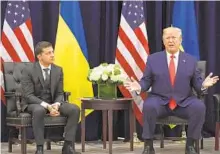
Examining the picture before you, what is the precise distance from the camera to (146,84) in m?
5.58

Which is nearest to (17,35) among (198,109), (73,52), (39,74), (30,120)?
(73,52)

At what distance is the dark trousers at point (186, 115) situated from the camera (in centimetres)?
531

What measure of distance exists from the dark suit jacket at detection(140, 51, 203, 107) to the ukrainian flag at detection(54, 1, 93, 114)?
131 cm

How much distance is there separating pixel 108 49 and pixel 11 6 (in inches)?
52.7

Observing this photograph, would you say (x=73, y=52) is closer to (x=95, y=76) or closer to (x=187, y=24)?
(x=95, y=76)

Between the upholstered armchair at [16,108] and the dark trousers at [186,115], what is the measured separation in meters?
0.88

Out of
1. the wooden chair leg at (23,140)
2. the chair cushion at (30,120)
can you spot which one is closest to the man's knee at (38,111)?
the chair cushion at (30,120)

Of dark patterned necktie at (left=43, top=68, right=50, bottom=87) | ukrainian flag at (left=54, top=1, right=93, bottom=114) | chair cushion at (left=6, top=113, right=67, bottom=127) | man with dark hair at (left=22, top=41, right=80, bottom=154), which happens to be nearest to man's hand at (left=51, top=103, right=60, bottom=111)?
man with dark hair at (left=22, top=41, right=80, bottom=154)

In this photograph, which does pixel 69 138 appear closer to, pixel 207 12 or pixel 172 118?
pixel 172 118

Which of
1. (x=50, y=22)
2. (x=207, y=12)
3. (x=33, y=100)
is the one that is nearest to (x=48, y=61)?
(x=33, y=100)

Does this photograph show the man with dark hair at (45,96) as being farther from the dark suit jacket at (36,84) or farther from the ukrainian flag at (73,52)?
the ukrainian flag at (73,52)

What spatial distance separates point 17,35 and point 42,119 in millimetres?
1541

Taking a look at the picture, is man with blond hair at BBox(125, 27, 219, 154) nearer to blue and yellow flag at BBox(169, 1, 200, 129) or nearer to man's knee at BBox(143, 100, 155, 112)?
man's knee at BBox(143, 100, 155, 112)

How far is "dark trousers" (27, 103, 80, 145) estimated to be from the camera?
210 inches
